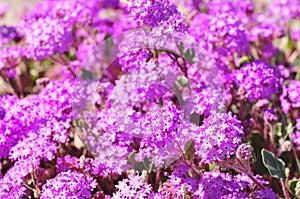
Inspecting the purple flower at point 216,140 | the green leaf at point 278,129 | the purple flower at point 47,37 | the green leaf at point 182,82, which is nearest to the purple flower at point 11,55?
the purple flower at point 47,37

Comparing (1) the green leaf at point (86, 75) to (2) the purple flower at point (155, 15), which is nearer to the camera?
(2) the purple flower at point (155, 15)

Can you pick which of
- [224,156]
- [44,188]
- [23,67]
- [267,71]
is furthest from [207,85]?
[23,67]

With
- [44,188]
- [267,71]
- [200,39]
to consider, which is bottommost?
[44,188]

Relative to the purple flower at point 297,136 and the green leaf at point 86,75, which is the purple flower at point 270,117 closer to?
the purple flower at point 297,136

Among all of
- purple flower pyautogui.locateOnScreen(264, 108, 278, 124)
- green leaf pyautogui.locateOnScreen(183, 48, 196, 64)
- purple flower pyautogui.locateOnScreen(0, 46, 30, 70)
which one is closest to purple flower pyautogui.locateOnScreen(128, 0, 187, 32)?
green leaf pyautogui.locateOnScreen(183, 48, 196, 64)

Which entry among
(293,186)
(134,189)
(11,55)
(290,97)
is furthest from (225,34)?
(11,55)

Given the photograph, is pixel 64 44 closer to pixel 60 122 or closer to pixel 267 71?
pixel 60 122

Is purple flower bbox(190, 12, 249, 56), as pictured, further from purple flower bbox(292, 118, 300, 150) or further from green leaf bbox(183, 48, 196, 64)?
purple flower bbox(292, 118, 300, 150)
